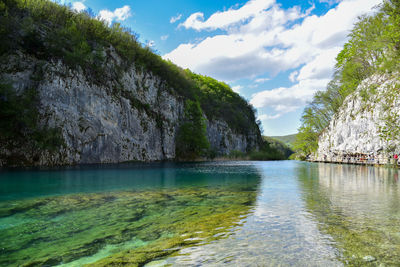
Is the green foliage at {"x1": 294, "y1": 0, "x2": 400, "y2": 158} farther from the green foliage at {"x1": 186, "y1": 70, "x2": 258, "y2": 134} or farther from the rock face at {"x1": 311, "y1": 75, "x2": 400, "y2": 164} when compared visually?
the green foliage at {"x1": 186, "y1": 70, "x2": 258, "y2": 134}

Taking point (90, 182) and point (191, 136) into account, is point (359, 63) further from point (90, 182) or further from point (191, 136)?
point (90, 182)

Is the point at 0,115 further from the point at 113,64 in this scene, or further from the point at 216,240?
the point at 216,240

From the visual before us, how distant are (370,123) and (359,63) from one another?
1482 cm

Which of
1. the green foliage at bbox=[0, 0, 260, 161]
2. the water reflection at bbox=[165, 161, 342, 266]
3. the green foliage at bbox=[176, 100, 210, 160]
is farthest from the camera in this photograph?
the green foliage at bbox=[176, 100, 210, 160]

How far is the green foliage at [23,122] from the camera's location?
2975cm

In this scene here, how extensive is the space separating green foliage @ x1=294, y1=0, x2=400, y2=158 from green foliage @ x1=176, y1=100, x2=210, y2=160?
29.8 meters

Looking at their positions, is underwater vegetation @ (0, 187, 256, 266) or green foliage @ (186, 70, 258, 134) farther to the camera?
green foliage @ (186, 70, 258, 134)

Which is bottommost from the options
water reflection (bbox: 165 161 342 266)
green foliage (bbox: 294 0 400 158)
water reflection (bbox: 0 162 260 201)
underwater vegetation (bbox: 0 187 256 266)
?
water reflection (bbox: 0 162 260 201)

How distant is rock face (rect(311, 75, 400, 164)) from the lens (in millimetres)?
31123

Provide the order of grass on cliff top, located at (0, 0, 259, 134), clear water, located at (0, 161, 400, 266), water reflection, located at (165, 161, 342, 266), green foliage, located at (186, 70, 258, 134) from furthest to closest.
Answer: green foliage, located at (186, 70, 258, 134), grass on cliff top, located at (0, 0, 259, 134), clear water, located at (0, 161, 400, 266), water reflection, located at (165, 161, 342, 266)

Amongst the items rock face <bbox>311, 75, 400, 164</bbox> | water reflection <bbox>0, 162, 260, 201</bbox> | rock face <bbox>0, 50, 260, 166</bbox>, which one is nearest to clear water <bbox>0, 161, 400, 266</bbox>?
water reflection <bbox>0, 162, 260, 201</bbox>

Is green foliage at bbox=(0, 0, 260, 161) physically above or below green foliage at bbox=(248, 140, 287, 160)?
above

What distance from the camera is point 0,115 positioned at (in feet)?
97.1

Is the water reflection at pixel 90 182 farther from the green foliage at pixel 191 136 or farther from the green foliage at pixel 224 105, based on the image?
the green foliage at pixel 224 105
